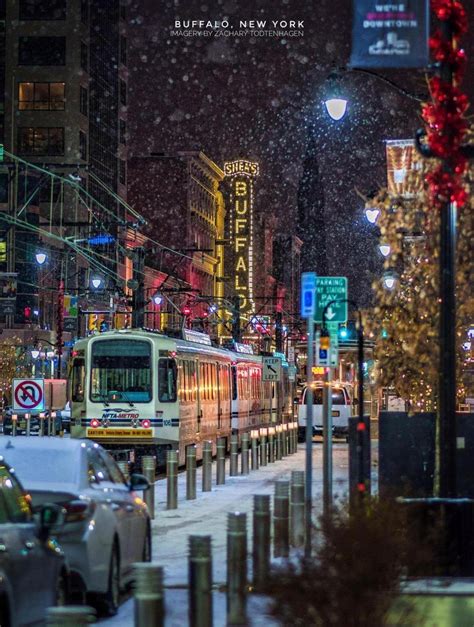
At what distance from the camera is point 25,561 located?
32.2 ft

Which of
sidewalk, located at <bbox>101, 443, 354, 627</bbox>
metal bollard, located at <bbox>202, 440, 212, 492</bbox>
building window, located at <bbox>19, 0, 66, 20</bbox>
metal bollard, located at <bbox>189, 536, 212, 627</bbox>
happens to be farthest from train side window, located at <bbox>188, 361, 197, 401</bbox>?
building window, located at <bbox>19, 0, 66, 20</bbox>

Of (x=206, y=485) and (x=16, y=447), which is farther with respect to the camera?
(x=206, y=485)

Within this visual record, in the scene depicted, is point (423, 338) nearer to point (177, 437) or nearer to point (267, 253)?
point (177, 437)

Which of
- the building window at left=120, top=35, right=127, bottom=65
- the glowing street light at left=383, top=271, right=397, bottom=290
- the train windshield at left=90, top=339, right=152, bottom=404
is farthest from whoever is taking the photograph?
the building window at left=120, top=35, right=127, bottom=65

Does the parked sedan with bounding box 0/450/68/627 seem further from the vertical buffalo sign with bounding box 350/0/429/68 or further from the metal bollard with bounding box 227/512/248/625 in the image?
the vertical buffalo sign with bounding box 350/0/429/68

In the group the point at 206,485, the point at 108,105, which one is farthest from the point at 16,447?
the point at 108,105

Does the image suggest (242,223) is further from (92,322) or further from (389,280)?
(389,280)

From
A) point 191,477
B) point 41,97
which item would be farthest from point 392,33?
point 41,97

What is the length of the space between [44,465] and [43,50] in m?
93.2

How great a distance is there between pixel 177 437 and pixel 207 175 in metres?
95.4

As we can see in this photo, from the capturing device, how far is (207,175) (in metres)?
130

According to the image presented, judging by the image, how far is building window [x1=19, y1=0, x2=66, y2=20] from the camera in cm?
10281

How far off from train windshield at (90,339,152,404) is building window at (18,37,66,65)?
229ft

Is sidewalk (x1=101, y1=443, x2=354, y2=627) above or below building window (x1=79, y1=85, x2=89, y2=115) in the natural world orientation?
below
